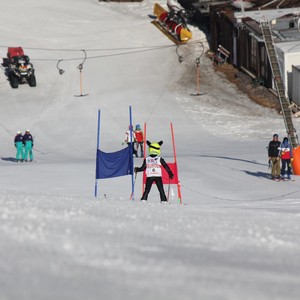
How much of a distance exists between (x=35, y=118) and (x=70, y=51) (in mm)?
8896

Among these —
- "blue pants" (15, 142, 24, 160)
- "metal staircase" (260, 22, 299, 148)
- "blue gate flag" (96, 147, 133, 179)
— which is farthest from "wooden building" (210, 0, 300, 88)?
"blue gate flag" (96, 147, 133, 179)

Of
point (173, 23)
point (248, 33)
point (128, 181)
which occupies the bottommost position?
point (128, 181)

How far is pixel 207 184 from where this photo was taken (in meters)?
19.4

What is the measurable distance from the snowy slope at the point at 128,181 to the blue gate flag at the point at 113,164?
504mm

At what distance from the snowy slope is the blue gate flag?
50 cm

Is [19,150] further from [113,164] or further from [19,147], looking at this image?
[113,164]

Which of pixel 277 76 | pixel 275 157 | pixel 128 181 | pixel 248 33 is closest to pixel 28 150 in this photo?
pixel 128 181

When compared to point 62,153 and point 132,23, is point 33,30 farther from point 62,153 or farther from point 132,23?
point 62,153

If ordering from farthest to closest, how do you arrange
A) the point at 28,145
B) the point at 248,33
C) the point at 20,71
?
the point at 248,33 → the point at 20,71 → the point at 28,145

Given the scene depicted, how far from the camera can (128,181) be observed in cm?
1984

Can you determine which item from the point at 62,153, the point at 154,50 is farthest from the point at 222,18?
the point at 62,153

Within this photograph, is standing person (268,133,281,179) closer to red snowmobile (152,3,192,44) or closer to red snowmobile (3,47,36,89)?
red snowmobile (3,47,36,89)

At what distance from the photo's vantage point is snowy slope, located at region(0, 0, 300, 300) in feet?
21.2

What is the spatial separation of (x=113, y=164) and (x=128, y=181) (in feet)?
7.71
